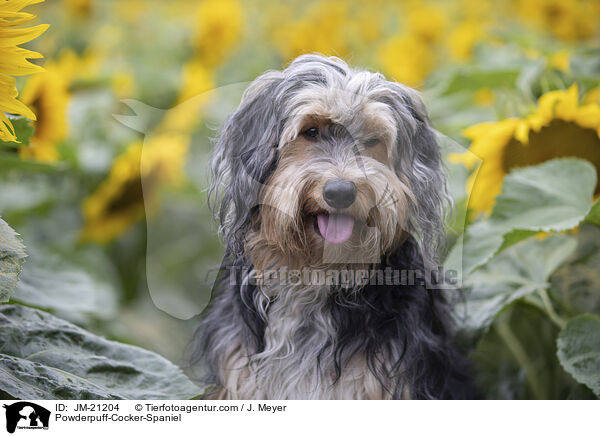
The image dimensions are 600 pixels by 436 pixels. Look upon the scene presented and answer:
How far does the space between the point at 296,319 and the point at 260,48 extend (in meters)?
1.92

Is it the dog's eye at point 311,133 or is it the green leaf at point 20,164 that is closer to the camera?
the dog's eye at point 311,133

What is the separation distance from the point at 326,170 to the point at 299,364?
0.45 metres

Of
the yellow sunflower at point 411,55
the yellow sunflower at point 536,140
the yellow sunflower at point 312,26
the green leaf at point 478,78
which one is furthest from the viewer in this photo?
the yellow sunflower at point 411,55

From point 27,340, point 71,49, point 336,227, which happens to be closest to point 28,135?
point 27,340

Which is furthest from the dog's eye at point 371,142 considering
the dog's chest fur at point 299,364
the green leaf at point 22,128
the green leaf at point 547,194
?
the green leaf at point 22,128

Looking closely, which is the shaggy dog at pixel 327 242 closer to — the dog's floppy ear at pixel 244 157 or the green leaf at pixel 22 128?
the dog's floppy ear at pixel 244 157

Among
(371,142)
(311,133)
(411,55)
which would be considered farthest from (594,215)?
(411,55)

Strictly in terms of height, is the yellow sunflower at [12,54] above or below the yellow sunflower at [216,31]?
below

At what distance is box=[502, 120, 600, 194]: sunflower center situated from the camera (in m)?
1.70

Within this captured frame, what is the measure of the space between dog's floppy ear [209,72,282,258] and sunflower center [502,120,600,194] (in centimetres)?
80

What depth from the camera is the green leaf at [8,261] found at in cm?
115

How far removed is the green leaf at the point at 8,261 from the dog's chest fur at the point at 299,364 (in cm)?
47
